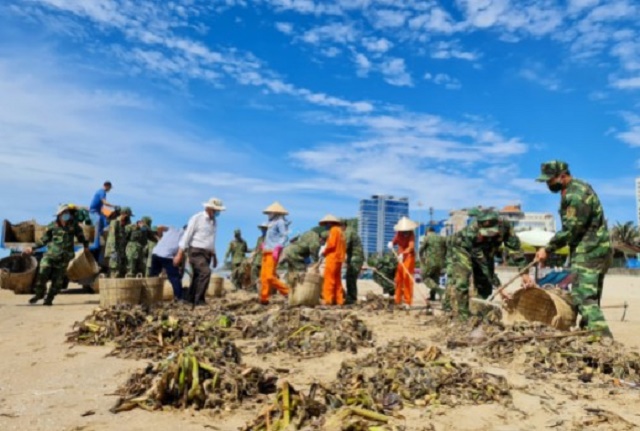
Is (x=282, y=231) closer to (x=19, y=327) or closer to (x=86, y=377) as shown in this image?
(x=19, y=327)

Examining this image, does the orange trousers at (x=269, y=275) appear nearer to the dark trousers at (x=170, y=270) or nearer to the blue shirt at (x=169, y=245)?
the dark trousers at (x=170, y=270)

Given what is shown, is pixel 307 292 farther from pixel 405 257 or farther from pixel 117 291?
pixel 117 291

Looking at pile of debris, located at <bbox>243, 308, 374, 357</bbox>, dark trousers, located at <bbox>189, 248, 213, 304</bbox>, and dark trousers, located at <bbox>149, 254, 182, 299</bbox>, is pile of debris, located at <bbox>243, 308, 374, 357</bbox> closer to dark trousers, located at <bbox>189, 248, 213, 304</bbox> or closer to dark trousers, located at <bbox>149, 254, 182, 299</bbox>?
dark trousers, located at <bbox>189, 248, 213, 304</bbox>

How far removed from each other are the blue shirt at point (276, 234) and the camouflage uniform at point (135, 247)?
3947 millimetres

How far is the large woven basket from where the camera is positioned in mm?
13750

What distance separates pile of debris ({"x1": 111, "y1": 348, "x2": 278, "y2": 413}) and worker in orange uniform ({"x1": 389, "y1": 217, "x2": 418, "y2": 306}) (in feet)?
26.6

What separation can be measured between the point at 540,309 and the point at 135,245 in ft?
32.0

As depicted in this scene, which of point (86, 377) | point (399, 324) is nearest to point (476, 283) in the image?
point (399, 324)

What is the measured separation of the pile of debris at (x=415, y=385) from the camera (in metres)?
4.09

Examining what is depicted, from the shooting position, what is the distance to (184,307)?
31.7 ft

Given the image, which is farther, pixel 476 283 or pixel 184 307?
pixel 184 307

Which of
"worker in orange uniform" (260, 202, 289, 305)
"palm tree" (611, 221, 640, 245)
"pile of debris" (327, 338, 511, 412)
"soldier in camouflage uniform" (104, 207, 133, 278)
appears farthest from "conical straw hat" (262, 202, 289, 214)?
"palm tree" (611, 221, 640, 245)

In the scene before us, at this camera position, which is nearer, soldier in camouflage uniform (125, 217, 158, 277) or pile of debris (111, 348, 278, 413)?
pile of debris (111, 348, 278, 413)

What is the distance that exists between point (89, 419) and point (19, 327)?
4.99 metres
